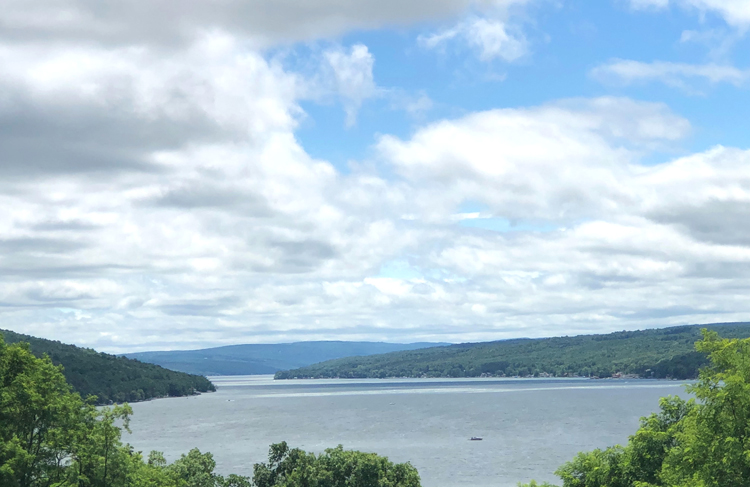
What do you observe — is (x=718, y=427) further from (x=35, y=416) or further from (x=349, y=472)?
(x=35, y=416)

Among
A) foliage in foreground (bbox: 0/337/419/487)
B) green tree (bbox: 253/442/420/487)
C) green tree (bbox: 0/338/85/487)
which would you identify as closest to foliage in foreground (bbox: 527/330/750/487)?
green tree (bbox: 253/442/420/487)

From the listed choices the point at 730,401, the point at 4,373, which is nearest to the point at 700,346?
the point at 730,401

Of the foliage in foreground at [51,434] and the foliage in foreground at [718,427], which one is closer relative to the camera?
the foliage in foreground at [718,427]

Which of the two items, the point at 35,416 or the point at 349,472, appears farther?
the point at 349,472

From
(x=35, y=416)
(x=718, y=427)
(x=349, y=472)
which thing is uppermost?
(x=35, y=416)

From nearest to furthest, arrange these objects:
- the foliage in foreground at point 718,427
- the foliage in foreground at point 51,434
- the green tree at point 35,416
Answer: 1. the foliage in foreground at point 718,427
2. the foliage in foreground at point 51,434
3. the green tree at point 35,416

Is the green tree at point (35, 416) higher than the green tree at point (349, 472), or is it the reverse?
the green tree at point (35, 416)

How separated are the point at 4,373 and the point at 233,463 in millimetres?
113078

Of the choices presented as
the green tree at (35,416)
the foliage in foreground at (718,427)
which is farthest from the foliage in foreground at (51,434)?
the foliage in foreground at (718,427)

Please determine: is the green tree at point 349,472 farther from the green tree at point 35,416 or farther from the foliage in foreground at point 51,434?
the green tree at point 35,416

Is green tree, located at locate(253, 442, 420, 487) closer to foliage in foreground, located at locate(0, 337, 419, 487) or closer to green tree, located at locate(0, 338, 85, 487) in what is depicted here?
foliage in foreground, located at locate(0, 337, 419, 487)

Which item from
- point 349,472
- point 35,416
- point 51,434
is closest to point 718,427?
point 51,434

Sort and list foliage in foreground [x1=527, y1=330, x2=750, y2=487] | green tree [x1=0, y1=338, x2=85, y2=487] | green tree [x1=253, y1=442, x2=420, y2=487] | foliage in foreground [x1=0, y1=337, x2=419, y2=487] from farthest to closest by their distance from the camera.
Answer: green tree [x1=253, y1=442, x2=420, y2=487]
green tree [x1=0, y1=338, x2=85, y2=487]
foliage in foreground [x1=0, y1=337, x2=419, y2=487]
foliage in foreground [x1=527, y1=330, x2=750, y2=487]

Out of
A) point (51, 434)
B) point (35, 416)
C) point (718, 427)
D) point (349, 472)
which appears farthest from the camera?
point (349, 472)
